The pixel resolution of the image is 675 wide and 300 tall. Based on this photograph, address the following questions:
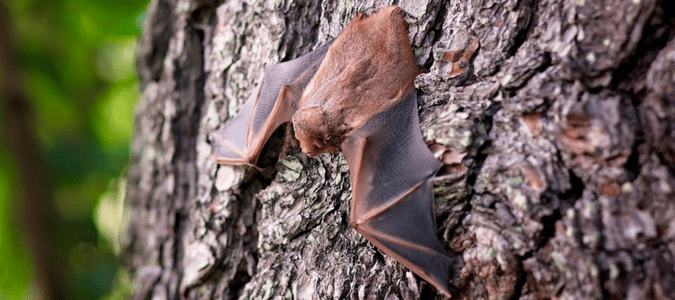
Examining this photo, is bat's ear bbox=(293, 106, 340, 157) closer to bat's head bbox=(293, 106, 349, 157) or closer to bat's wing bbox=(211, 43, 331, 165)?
bat's head bbox=(293, 106, 349, 157)

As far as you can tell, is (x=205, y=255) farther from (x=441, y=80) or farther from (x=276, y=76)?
(x=441, y=80)

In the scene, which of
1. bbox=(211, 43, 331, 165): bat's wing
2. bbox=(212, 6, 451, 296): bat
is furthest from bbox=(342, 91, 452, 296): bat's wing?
bbox=(211, 43, 331, 165): bat's wing

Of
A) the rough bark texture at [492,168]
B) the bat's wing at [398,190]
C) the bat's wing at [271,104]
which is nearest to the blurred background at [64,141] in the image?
the rough bark texture at [492,168]

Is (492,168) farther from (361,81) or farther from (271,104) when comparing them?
(271,104)

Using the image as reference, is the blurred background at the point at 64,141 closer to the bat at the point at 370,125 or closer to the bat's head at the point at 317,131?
the bat at the point at 370,125

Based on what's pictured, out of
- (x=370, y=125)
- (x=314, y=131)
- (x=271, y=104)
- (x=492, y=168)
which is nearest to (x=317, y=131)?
(x=314, y=131)

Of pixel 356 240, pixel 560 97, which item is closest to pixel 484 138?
pixel 560 97
